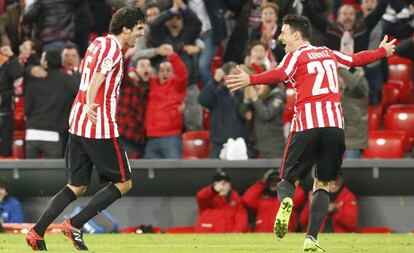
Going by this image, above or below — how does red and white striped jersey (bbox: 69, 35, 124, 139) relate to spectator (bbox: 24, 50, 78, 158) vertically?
above

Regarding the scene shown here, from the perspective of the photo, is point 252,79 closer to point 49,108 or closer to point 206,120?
point 49,108

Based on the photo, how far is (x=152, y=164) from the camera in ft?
45.4

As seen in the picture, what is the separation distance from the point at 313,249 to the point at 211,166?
4.63 metres

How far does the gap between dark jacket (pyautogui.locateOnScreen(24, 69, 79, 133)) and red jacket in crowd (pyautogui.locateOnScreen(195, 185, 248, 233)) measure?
6.51 feet

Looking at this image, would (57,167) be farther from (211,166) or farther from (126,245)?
(126,245)

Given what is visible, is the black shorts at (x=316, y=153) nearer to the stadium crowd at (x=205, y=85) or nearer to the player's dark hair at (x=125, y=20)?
the player's dark hair at (x=125, y=20)

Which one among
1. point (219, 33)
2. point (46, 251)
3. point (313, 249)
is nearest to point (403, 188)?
point (219, 33)

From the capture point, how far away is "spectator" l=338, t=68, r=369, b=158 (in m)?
13.8

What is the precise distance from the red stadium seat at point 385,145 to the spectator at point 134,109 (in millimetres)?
2793

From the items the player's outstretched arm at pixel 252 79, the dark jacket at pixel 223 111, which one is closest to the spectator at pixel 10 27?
the dark jacket at pixel 223 111

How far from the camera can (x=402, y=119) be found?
15125 millimetres

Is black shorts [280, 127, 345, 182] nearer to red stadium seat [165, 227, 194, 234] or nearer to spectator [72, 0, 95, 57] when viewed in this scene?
red stadium seat [165, 227, 194, 234]

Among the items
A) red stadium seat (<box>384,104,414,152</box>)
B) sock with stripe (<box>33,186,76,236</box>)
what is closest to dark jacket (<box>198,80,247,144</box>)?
red stadium seat (<box>384,104,414,152</box>)

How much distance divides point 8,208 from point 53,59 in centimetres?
188
